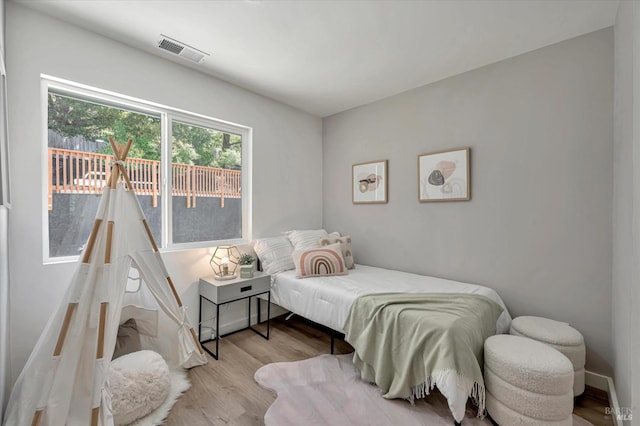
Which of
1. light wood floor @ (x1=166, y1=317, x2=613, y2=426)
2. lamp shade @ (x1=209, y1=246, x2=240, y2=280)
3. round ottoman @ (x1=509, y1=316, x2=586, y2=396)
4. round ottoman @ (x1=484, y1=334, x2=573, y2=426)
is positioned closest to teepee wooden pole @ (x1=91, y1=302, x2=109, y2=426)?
light wood floor @ (x1=166, y1=317, x2=613, y2=426)

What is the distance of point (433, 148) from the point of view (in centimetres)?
293

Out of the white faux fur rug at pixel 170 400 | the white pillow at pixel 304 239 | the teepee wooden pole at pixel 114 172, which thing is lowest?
the white faux fur rug at pixel 170 400

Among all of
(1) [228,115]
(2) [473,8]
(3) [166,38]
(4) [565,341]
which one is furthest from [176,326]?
(2) [473,8]

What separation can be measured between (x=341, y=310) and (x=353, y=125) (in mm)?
2432

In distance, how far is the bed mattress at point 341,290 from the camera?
2.32 meters

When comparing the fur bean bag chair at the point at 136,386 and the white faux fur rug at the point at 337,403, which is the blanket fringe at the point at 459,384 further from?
the fur bean bag chair at the point at 136,386

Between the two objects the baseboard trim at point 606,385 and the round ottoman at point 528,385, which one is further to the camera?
the baseboard trim at point 606,385

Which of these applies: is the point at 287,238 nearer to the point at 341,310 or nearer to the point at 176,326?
the point at 341,310

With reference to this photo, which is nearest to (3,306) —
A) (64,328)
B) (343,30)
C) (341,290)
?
(64,328)

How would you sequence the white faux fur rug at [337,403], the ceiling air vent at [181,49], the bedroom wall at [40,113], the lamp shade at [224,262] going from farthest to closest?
the lamp shade at [224,262] < the ceiling air vent at [181,49] < the bedroom wall at [40,113] < the white faux fur rug at [337,403]

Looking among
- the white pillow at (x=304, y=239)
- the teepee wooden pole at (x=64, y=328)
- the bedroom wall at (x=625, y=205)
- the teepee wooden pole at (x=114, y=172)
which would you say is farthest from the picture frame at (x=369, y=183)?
the teepee wooden pole at (x=64, y=328)

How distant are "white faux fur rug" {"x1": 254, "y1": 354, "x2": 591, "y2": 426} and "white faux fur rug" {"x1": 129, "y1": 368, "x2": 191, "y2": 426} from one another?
0.54 m

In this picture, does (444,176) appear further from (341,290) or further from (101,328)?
(101,328)

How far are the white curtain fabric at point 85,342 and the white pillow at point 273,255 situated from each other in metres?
1.28
